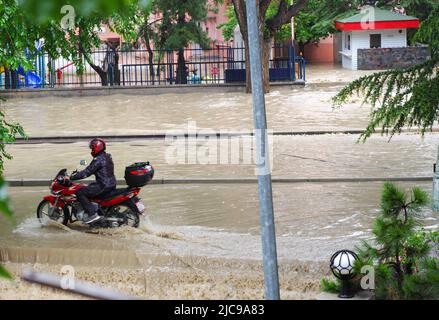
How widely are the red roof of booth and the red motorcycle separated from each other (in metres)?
30.8

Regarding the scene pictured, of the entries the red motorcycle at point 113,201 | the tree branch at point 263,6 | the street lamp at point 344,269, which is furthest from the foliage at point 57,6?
the tree branch at point 263,6

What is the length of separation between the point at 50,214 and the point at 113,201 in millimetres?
1352

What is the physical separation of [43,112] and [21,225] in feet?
57.2

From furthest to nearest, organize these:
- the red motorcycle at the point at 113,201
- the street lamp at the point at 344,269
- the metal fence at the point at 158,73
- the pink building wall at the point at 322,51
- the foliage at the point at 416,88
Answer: the pink building wall at the point at 322,51, the metal fence at the point at 158,73, the foliage at the point at 416,88, the red motorcycle at the point at 113,201, the street lamp at the point at 344,269

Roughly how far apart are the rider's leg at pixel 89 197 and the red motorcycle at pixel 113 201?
0.08 m

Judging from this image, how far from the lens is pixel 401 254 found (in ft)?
28.8

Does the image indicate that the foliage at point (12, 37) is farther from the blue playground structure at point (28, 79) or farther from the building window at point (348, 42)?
the building window at point (348, 42)

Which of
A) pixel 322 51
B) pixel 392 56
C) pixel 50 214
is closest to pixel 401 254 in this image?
pixel 50 214

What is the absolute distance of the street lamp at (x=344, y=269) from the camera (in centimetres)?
881

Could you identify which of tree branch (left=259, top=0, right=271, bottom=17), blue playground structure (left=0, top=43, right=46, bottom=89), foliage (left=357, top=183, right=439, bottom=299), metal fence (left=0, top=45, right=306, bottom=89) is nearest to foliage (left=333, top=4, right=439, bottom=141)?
foliage (left=357, top=183, right=439, bottom=299)

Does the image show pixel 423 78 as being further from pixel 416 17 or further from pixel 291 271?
pixel 416 17

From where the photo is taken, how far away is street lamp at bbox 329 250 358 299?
28.9 feet
